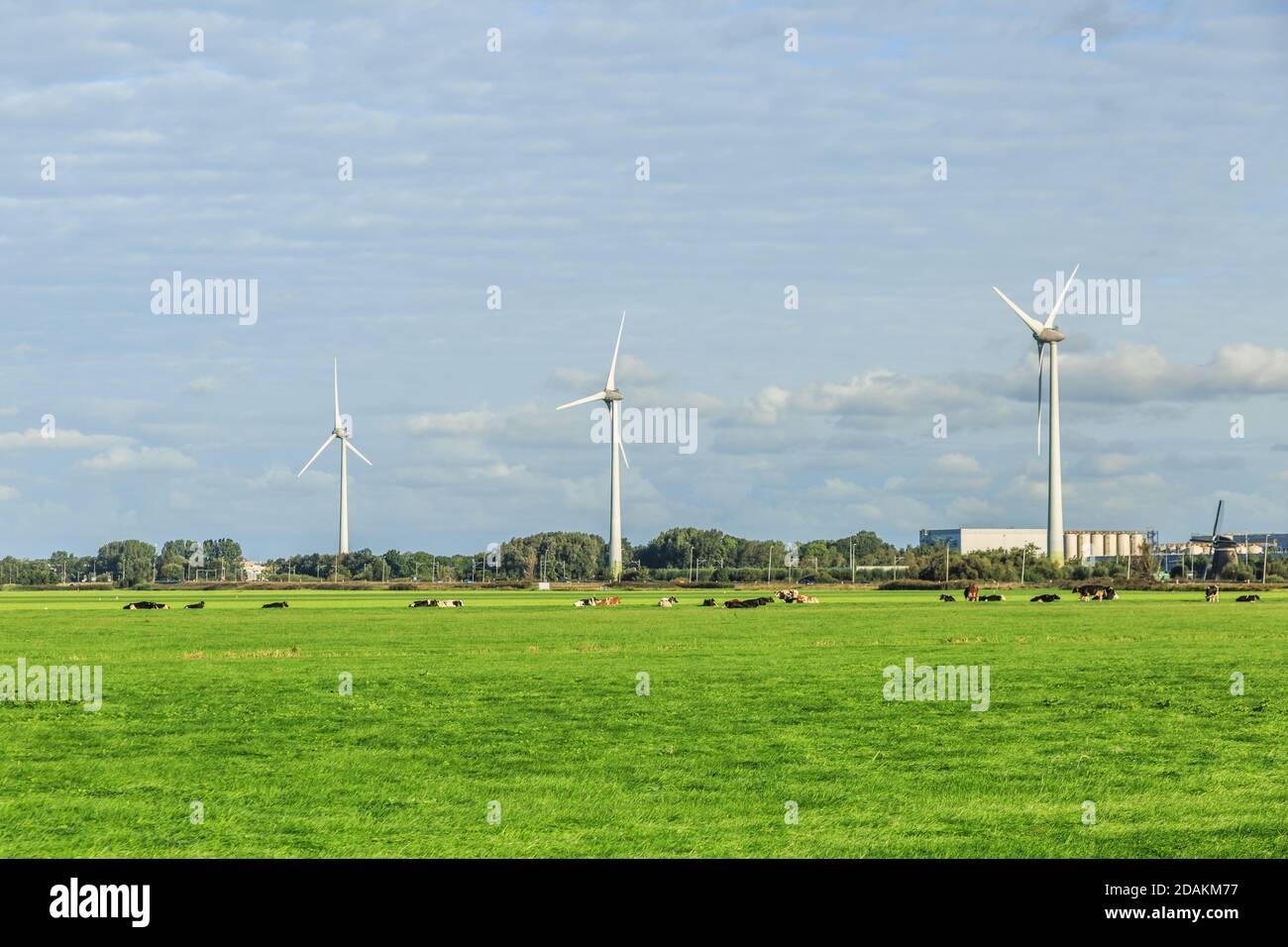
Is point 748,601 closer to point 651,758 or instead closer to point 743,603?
point 743,603

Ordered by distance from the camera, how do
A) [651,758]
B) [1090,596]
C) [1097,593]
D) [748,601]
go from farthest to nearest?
[1090,596], [1097,593], [748,601], [651,758]

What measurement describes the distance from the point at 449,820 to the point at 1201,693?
66.1 feet

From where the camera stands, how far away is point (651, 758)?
22141 millimetres

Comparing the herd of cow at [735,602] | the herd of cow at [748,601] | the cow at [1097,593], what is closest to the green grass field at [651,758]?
the herd of cow at [735,602]

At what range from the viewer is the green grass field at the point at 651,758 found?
1630cm

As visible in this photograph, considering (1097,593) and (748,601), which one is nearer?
(748,601)

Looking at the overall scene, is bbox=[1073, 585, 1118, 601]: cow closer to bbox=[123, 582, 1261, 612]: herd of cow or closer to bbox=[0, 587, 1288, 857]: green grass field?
bbox=[123, 582, 1261, 612]: herd of cow

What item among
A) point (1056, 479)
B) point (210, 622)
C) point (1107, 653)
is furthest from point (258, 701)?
point (1056, 479)

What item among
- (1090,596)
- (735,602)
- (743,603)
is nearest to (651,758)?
(735,602)

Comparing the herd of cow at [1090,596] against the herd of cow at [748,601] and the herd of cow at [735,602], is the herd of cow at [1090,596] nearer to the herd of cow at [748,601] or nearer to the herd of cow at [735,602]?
the herd of cow at [748,601]

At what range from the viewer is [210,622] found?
251 feet
